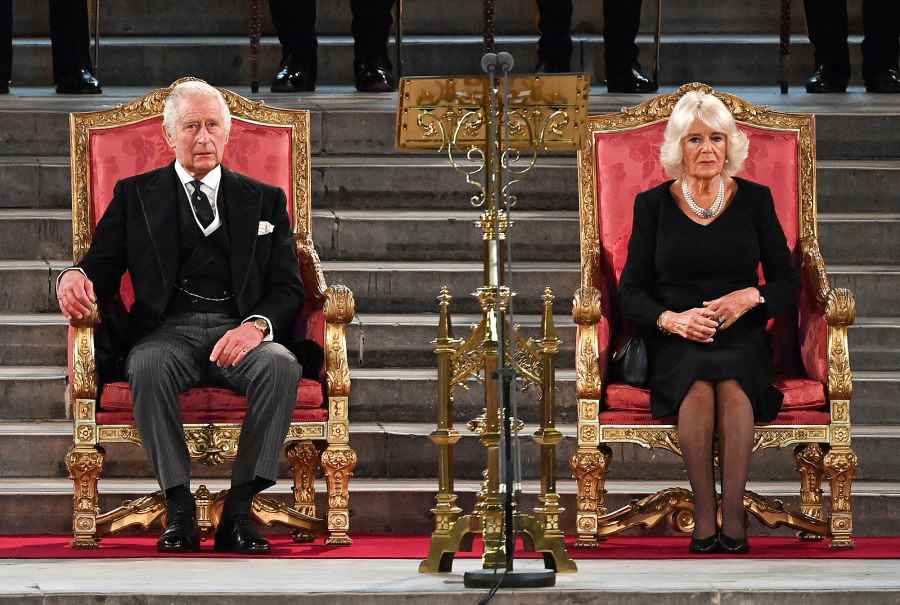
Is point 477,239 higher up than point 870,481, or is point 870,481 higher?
point 477,239

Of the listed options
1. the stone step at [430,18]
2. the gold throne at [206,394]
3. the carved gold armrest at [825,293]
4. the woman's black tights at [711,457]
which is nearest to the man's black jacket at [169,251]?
the gold throne at [206,394]

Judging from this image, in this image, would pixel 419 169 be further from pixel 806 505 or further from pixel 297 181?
pixel 806 505

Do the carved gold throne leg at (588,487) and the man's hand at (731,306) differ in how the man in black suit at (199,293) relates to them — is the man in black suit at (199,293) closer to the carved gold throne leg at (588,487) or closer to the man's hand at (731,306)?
the carved gold throne leg at (588,487)

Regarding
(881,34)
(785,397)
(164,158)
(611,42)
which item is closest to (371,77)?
(611,42)

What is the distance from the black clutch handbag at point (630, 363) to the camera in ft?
18.6

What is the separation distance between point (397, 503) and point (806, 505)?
48.6 inches

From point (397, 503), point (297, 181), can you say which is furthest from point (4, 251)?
point (397, 503)

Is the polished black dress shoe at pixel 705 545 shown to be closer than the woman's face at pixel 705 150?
Yes

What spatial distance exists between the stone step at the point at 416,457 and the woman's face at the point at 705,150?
1007mm

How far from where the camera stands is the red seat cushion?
221 inches

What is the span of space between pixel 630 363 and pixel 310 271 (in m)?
1.01

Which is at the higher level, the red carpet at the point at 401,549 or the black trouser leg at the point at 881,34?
the black trouser leg at the point at 881,34

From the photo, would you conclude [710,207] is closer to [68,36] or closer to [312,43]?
[312,43]

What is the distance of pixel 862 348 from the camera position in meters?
6.76
